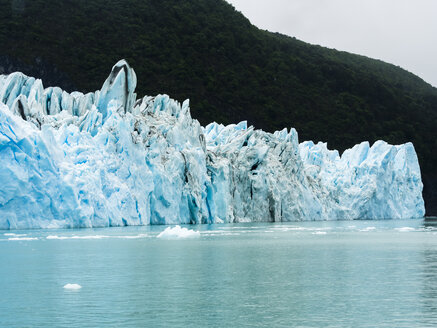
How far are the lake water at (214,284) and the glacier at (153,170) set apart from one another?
4.95 m

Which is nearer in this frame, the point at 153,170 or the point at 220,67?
the point at 153,170

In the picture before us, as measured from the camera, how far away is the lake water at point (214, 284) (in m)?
9.64

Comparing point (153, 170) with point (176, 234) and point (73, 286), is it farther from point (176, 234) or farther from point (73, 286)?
point (73, 286)

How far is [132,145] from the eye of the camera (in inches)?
1208

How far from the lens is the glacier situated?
2583 cm

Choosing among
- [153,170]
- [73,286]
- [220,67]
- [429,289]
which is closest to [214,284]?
[73,286]

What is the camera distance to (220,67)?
244 ft

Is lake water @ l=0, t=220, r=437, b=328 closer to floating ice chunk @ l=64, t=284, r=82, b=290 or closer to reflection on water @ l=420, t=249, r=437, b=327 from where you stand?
reflection on water @ l=420, t=249, r=437, b=327

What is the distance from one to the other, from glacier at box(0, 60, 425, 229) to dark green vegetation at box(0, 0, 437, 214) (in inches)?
820

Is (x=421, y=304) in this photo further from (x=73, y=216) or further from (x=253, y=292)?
(x=73, y=216)

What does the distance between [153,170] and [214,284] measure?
64.4 feet

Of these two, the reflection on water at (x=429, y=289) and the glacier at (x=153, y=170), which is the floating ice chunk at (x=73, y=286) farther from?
the glacier at (x=153, y=170)

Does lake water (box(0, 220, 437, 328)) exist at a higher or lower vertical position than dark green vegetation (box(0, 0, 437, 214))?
lower

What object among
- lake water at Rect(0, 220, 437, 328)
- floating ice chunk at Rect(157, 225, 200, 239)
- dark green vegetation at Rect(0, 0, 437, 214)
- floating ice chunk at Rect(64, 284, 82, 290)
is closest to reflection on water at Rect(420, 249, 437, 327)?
lake water at Rect(0, 220, 437, 328)
